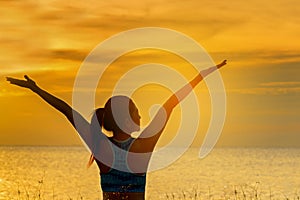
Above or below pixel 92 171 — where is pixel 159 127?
below

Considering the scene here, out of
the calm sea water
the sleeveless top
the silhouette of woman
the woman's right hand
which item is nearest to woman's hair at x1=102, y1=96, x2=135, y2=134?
the silhouette of woman

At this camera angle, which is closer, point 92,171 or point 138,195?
point 138,195

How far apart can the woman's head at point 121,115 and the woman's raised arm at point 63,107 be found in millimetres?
184

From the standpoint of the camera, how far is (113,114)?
6.86m

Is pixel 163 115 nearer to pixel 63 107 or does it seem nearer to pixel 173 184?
pixel 63 107

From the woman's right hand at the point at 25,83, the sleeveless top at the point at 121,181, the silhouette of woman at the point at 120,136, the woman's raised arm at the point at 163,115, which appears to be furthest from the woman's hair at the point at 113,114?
the woman's right hand at the point at 25,83

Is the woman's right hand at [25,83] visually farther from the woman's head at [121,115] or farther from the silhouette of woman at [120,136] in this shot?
the woman's head at [121,115]

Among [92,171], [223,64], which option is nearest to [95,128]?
[223,64]

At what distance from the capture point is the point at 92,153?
703cm

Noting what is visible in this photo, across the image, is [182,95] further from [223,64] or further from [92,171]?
[92,171]

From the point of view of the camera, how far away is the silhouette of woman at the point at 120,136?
6867 mm

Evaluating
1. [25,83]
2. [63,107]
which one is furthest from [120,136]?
[25,83]

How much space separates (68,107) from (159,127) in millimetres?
859

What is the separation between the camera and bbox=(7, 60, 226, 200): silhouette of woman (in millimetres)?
6867
